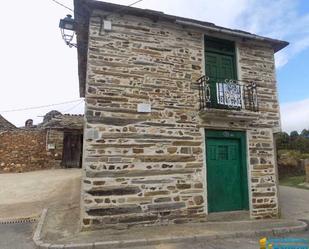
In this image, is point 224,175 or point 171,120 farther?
point 224,175

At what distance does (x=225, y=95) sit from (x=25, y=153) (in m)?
12.4

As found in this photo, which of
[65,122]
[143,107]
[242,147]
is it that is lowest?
[242,147]

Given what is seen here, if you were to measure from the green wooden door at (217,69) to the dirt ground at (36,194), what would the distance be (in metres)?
5.25

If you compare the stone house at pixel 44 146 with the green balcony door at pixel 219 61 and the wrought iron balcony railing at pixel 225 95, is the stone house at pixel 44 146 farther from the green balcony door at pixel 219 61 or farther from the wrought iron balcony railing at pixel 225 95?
the wrought iron balcony railing at pixel 225 95

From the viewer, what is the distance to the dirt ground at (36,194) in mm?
8875

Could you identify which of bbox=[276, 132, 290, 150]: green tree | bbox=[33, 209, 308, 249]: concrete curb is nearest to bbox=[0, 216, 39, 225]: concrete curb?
bbox=[33, 209, 308, 249]: concrete curb

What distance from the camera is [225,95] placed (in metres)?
8.24

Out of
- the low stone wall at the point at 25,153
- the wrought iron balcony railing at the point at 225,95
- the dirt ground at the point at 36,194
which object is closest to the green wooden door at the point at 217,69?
the wrought iron balcony railing at the point at 225,95

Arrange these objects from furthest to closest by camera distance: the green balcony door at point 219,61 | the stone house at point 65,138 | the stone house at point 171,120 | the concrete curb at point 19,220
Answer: the stone house at point 65,138
the green balcony door at point 219,61
the concrete curb at point 19,220
the stone house at point 171,120

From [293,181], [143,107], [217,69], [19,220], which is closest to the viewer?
[143,107]

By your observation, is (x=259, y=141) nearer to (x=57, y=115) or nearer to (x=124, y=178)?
(x=124, y=178)

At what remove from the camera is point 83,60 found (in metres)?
10.3

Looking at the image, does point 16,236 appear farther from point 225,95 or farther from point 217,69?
point 217,69

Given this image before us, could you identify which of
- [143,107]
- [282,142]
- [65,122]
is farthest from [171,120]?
[282,142]
